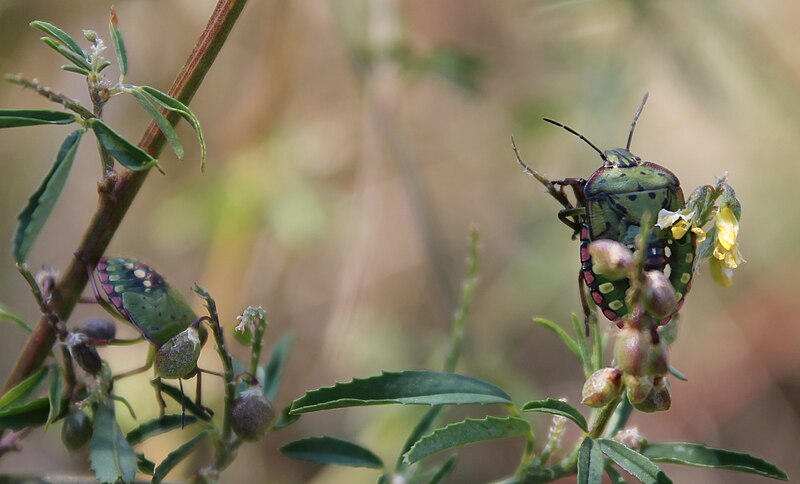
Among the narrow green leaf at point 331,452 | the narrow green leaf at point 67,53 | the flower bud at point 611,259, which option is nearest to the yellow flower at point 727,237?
the flower bud at point 611,259

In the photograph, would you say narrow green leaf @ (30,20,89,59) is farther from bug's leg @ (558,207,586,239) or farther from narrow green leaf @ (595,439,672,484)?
narrow green leaf @ (595,439,672,484)

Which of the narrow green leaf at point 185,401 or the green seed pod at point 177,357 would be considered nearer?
the green seed pod at point 177,357

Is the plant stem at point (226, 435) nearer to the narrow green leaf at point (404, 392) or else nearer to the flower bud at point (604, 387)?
the narrow green leaf at point (404, 392)

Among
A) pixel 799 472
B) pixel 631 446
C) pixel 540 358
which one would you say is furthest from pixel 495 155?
pixel 631 446

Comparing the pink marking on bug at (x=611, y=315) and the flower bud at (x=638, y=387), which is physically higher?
the pink marking on bug at (x=611, y=315)

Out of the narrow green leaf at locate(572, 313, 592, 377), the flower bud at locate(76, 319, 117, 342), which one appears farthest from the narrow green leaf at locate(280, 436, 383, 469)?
the narrow green leaf at locate(572, 313, 592, 377)

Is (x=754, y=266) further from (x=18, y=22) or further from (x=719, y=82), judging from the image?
(x=18, y=22)

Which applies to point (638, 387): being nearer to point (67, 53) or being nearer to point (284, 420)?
point (284, 420)
